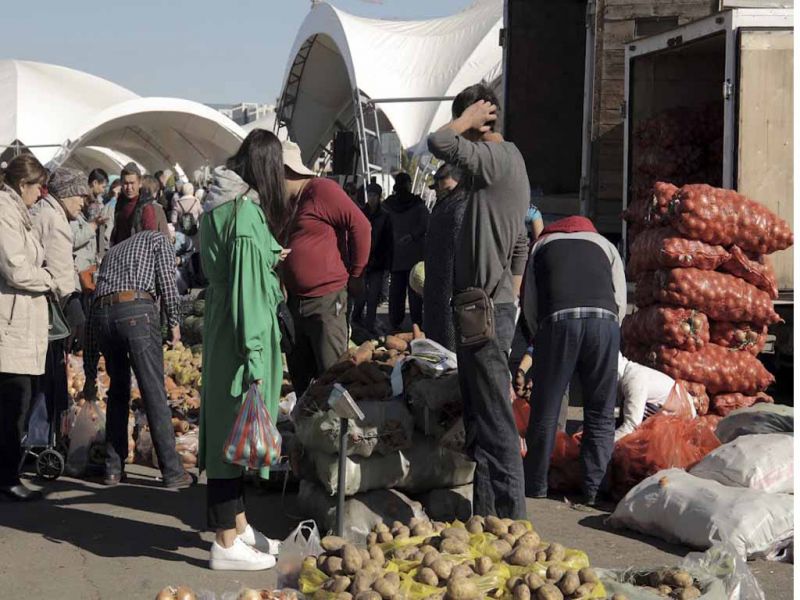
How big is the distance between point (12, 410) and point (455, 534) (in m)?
3.15

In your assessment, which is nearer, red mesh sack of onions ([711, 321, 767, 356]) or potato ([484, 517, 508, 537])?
potato ([484, 517, 508, 537])

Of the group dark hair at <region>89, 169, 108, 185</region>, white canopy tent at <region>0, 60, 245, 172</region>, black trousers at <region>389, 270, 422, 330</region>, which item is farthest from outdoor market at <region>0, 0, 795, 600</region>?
white canopy tent at <region>0, 60, 245, 172</region>

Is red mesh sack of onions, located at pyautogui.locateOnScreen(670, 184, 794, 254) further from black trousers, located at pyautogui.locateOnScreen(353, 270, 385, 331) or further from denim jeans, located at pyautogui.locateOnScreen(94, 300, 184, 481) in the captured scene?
black trousers, located at pyautogui.locateOnScreen(353, 270, 385, 331)

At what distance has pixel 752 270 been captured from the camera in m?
8.84

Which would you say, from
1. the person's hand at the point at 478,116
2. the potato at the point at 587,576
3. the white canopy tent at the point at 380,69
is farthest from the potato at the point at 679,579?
the white canopy tent at the point at 380,69

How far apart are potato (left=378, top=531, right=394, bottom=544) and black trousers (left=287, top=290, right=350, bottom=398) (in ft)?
6.49

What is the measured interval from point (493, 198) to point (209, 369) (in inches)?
61.0

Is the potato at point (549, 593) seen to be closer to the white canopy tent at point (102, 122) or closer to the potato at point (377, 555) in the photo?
the potato at point (377, 555)

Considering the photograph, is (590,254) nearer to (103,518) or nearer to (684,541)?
(684,541)

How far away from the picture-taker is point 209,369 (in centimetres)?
558

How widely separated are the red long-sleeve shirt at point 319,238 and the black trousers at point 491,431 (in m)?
1.36

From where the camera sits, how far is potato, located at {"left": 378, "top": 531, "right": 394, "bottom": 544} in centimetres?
486

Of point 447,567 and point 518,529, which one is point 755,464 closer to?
point 518,529

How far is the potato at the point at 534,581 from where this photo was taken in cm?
429
